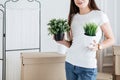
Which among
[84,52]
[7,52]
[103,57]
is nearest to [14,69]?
[7,52]

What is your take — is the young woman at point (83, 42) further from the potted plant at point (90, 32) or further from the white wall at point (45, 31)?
the white wall at point (45, 31)

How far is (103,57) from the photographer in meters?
2.88

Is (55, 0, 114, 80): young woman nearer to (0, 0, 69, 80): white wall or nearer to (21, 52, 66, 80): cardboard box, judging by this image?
(21, 52, 66, 80): cardboard box

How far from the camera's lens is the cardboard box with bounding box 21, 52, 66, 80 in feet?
6.66

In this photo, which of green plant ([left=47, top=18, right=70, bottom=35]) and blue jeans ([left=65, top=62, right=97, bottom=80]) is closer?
blue jeans ([left=65, top=62, right=97, bottom=80])

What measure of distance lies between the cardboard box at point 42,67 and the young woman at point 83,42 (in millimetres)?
520

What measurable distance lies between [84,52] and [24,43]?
4.09 feet

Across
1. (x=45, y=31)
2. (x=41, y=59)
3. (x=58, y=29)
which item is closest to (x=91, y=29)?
(x=58, y=29)

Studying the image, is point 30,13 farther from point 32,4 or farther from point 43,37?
point 43,37

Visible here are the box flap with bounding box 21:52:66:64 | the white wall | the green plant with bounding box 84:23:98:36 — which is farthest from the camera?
the white wall

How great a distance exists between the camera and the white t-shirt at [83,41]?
1466 millimetres

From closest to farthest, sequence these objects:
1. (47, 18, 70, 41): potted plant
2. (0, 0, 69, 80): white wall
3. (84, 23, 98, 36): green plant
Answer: (84, 23, 98, 36): green plant, (47, 18, 70, 41): potted plant, (0, 0, 69, 80): white wall

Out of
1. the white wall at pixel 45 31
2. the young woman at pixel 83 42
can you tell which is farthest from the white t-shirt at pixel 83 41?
the white wall at pixel 45 31

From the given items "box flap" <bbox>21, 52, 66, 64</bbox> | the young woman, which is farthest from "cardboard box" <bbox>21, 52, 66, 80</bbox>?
the young woman
